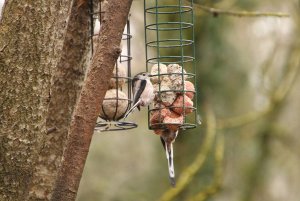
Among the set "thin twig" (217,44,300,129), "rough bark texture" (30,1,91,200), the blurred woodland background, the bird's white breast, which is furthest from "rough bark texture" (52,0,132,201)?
"thin twig" (217,44,300,129)

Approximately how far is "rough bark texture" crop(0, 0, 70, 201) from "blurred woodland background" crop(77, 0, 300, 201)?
145 inches

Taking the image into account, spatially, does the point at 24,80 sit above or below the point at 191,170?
above

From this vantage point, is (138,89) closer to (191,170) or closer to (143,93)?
(143,93)

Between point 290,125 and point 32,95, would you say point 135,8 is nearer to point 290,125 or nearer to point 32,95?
point 290,125

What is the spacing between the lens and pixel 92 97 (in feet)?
10.7

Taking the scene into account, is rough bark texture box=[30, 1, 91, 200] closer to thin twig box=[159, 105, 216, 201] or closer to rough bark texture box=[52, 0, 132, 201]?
rough bark texture box=[52, 0, 132, 201]

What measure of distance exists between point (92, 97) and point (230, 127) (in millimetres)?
5331

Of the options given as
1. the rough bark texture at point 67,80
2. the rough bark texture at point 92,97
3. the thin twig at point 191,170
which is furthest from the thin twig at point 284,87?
the rough bark texture at point 92,97

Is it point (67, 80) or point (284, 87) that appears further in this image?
point (284, 87)

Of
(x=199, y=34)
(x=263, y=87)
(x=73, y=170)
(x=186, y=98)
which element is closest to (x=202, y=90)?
(x=199, y=34)

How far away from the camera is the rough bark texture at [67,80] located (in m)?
4.23

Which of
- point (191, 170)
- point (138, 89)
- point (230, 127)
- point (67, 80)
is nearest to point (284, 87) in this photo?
point (230, 127)

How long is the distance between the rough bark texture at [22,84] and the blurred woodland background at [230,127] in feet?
12.0

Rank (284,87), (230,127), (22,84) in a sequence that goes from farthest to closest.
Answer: (284,87)
(230,127)
(22,84)
